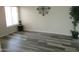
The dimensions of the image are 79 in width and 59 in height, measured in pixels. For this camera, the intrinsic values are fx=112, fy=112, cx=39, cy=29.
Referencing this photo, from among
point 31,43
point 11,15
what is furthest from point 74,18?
point 11,15

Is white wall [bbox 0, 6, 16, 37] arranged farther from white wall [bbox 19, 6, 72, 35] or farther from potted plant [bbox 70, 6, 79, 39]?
potted plant [bbox 70, 6, 79, 39]

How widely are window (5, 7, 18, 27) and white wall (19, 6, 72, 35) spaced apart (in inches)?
2.7

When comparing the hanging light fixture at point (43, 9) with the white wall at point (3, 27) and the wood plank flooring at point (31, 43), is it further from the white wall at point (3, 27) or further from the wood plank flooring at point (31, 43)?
the white wall at point (3, 27)

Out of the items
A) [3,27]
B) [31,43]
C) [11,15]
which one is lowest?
[31,43]

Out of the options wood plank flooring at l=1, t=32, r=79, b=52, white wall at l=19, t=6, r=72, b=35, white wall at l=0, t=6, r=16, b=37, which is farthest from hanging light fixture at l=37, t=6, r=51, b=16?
white wall at l=0, t=6, r=16, b=37

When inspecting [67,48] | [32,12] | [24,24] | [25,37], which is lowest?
[67,48]

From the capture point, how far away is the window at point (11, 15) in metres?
1.24

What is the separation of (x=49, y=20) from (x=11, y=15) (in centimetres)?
44

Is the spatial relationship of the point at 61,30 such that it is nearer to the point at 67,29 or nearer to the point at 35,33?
the point at 67,29

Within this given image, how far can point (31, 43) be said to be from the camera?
4.26 feet

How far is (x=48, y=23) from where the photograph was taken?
129 cm

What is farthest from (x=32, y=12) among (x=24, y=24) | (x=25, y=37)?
(x=25, y=37)

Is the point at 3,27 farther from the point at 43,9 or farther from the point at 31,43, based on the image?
the point at 43,9
